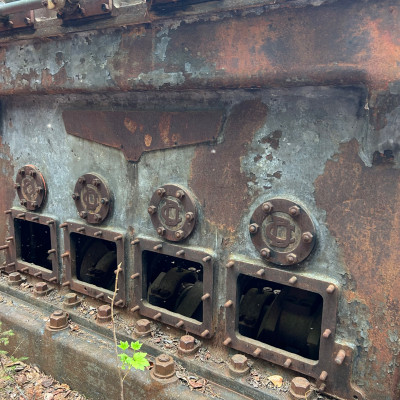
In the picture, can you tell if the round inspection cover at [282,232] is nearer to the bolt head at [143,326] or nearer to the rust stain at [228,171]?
the rust stain at [228,171]

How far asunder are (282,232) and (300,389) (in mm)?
850

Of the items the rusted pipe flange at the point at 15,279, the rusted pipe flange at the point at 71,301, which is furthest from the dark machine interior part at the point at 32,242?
the rusted pipe flange at the point at 71,301

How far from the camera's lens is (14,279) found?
3742mm

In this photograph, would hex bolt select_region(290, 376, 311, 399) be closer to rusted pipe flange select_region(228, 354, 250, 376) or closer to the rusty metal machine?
the rusty metal machine

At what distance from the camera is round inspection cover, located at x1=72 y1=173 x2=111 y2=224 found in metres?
3.03

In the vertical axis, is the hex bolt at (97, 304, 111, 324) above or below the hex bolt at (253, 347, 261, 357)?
below

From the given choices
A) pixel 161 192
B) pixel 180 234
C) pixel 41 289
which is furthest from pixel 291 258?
pixel 41 289

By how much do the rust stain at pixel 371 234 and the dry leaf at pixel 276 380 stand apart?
1.53ft

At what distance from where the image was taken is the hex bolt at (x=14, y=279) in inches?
147

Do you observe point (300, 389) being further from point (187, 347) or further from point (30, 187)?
point (30, 187)

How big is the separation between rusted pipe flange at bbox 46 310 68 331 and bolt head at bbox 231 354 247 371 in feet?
4.68

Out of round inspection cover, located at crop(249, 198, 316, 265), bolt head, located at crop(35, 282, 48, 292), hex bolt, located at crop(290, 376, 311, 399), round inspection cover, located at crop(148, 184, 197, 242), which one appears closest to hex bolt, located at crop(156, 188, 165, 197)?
round inspection cover, located at crop(148, 184, 197, 242)

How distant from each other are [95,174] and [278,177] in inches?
58.7

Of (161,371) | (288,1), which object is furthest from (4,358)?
(288,1)
